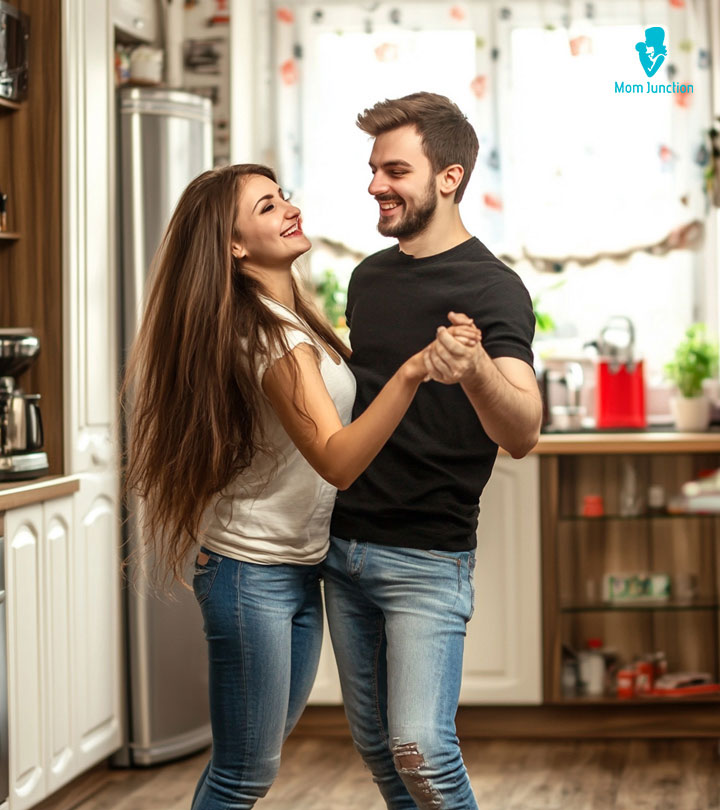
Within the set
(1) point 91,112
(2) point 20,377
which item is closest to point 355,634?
(2) point 20,377

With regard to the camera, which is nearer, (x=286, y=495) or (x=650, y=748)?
(x=286, y=495)

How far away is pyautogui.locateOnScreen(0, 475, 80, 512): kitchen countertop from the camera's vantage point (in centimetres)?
258

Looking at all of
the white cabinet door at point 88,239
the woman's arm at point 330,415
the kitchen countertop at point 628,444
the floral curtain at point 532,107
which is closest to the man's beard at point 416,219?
the woman's arm at point 330,415

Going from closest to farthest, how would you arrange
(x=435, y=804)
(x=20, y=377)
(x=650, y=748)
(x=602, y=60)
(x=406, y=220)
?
(x=435, y=804)
(x=406, y=220)
(x=20, y=377)
(x=650, y=748)
(x=602, y=60)

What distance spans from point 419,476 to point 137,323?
1.59 m

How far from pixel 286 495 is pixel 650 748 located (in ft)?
7.04

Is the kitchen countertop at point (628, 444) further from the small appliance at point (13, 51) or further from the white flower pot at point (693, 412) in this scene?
the small appliance at point (13, 51)

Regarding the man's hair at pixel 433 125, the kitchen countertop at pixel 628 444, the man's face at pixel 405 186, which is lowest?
the kitchen countertop at pixel 628 444

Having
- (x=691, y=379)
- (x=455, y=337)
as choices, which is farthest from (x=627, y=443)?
(x=455, y=337)

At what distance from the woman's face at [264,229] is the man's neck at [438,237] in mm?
185

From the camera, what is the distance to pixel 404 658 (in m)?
1.77

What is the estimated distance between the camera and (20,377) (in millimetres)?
2996

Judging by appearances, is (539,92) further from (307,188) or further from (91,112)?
(91,112)

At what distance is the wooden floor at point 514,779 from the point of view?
302 centimetres
